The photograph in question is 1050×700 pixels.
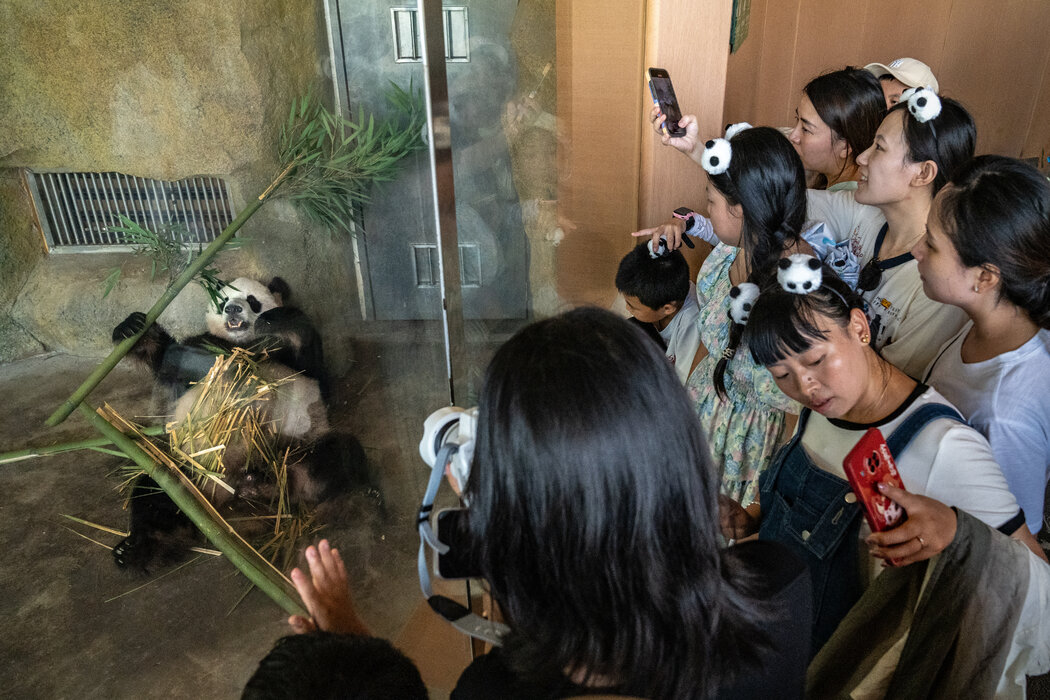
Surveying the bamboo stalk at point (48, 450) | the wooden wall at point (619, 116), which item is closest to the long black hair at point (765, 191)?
the wooden wall at point (619, 116)

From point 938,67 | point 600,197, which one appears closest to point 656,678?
point 600,197

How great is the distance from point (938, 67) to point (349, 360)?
322cm

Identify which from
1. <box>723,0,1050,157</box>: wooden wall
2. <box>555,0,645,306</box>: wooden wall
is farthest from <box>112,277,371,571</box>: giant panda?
<box>723,0,1050,157</box>: wooden wall

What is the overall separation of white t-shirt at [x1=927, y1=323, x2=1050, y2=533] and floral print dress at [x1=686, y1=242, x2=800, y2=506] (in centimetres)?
40

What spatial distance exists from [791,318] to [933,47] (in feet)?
9.19

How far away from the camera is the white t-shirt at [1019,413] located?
114 cm

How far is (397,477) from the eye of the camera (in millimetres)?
1332

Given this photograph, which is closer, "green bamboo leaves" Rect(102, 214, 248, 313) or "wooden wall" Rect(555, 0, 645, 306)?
"green bamboo leaves" Rect(102, 214, 248, 313)

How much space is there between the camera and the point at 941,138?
153cm

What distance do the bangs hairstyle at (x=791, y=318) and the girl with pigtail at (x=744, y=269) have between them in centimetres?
26

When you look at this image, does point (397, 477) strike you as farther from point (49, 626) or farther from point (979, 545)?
point (979, 545)

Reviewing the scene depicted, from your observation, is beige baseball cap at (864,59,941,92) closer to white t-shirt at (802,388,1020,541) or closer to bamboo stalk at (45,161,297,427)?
white t-shirt at (802,388,1020,541)

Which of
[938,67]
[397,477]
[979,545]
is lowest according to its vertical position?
[397,477]

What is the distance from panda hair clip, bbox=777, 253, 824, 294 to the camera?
3.86 ft
